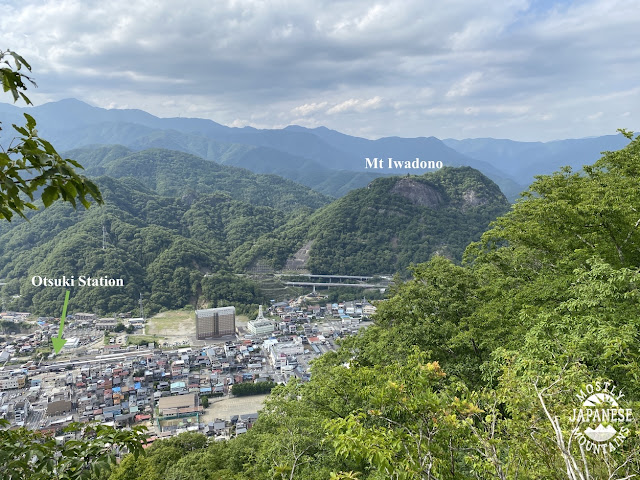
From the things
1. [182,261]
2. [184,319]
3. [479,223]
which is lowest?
[184,319]

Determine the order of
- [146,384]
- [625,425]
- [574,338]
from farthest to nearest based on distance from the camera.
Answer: [146,384] < [574,338] < [625,425]

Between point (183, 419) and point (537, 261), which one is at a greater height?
point (537, 261)

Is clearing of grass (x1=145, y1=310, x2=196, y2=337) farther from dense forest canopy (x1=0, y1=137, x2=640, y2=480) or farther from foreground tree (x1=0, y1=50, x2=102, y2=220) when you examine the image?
foreground tree (x1=0, y1=50, x2=102, y2=220)

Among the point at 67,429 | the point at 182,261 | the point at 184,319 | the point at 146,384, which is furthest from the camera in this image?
the point at 182,261

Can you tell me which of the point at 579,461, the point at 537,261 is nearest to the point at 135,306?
the point at 537,261

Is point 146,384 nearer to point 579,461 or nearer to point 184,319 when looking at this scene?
point 184,319

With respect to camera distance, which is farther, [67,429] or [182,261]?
[182,261]

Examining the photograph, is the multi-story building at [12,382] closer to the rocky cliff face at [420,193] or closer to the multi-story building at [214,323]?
the multi-story building at [214,323]
